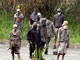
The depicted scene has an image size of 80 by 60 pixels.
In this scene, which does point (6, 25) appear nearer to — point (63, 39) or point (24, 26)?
point (24, 26)

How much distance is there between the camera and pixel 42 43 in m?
15.1

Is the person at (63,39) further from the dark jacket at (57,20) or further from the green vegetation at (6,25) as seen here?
the green vegetation at (6,25)

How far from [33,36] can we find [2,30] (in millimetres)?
10639

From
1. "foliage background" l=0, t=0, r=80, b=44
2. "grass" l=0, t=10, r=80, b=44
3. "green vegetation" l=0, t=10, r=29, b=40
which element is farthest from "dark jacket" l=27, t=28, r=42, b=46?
"foliage background" l=0, t=0, r=80, b=44

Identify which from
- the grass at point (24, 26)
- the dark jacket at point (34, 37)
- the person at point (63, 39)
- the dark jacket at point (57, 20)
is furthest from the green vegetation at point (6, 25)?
the dark jacket at point (34, 37)

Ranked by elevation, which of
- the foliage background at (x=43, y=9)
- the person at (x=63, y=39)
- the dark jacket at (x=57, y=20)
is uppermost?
the foliage background at (x=43, y=9)

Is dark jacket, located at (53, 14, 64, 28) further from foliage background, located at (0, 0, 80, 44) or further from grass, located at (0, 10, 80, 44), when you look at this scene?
foliage background, located at (0, 0, 80, 44)

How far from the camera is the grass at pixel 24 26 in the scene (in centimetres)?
2243

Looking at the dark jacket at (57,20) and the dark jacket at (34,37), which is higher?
the dark jacket at (57,20)

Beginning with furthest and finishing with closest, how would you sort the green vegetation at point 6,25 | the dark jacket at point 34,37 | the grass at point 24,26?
the green vegetation at point 6,25
the grass at point 24,26
the dark jacket at point 34,37

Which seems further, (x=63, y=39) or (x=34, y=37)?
(x=63, y=39)

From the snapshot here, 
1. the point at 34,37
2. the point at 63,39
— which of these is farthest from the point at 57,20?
the point at 34,37

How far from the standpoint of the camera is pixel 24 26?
25.2 m

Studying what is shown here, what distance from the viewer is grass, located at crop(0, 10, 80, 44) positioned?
73.6ft
